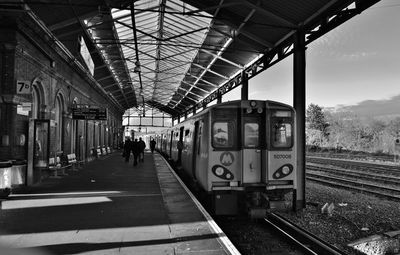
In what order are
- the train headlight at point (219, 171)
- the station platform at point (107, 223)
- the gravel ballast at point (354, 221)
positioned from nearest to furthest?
the station platform at point (107, 223) < the gravel ballast at point (354, 221) < the train headlight at point (219, 171)

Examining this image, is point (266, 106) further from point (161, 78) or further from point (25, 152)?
point (161, 78)

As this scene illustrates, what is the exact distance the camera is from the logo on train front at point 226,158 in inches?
309

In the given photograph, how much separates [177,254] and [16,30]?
8392mm

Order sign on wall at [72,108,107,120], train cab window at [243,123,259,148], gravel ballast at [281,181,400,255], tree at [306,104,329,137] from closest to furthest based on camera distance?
gravel ballast at [281,181,400,255]
train cab window at [243,123,259,148]
sign on wall at [72,108,107,120]
tree at [306,104,329,137]

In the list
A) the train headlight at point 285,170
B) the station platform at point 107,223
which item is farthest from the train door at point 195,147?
the train headlight at point 285,170

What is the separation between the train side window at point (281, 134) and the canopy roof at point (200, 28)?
3385 millimetres

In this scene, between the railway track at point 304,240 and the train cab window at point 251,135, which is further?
the train cab window at point 251,135

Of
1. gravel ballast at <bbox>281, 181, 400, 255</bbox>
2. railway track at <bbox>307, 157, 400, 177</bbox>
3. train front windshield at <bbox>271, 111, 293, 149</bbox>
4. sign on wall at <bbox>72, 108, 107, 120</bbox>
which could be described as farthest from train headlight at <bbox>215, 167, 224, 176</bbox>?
railway track at <bbox>307, 157, 400, 177</bbox>

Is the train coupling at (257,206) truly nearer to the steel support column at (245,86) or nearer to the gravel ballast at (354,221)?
the gravel ballast at (354,221)

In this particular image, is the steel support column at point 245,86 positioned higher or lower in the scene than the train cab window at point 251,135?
higher

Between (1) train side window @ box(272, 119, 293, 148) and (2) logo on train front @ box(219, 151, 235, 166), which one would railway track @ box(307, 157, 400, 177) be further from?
(2) logo on train front @ box(219, 151, 235, 166)

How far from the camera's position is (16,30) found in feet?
32.6

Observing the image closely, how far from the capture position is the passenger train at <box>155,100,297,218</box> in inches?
307

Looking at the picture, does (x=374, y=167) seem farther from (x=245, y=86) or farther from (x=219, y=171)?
(x=219, y=171)
